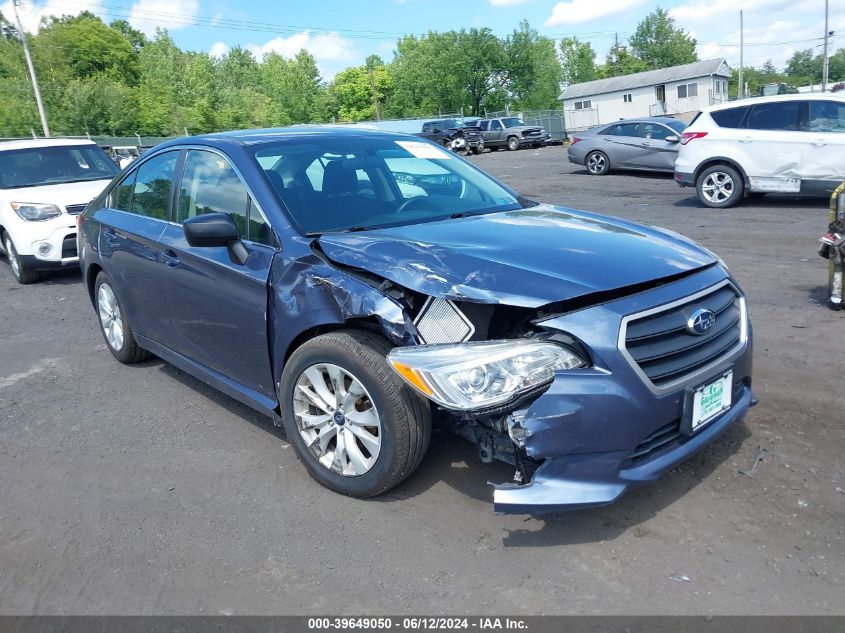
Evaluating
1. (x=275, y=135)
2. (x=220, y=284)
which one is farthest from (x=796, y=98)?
(x=220, y=284)

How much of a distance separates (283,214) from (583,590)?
89.8 inches

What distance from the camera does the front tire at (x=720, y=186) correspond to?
11727 mm

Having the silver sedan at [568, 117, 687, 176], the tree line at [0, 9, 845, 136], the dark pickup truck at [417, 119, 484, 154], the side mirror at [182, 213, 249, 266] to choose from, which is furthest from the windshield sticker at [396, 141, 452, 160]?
the tree line at [0, 9, 845, 136]

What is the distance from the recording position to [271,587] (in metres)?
2.92

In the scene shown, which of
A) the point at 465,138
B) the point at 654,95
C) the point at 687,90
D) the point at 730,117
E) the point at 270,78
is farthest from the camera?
the point at 270,78

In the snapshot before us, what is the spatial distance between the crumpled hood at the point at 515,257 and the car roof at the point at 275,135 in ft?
3.49

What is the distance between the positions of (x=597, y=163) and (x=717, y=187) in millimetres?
7031

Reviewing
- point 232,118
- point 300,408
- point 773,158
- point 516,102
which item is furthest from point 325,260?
point 516,102

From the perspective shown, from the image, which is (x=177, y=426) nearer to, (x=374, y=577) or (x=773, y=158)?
(x=374, y=577)

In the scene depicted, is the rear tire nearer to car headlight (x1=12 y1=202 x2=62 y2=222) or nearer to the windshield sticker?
car headlight (x1=12 y1=202 x2=62 y2=222)

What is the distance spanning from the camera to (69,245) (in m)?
9.09

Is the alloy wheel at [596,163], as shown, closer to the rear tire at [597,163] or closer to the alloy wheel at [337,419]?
the rear tire at [597,163]

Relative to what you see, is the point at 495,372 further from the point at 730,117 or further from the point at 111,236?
the point at 730,117

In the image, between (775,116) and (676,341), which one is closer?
(676,341)
